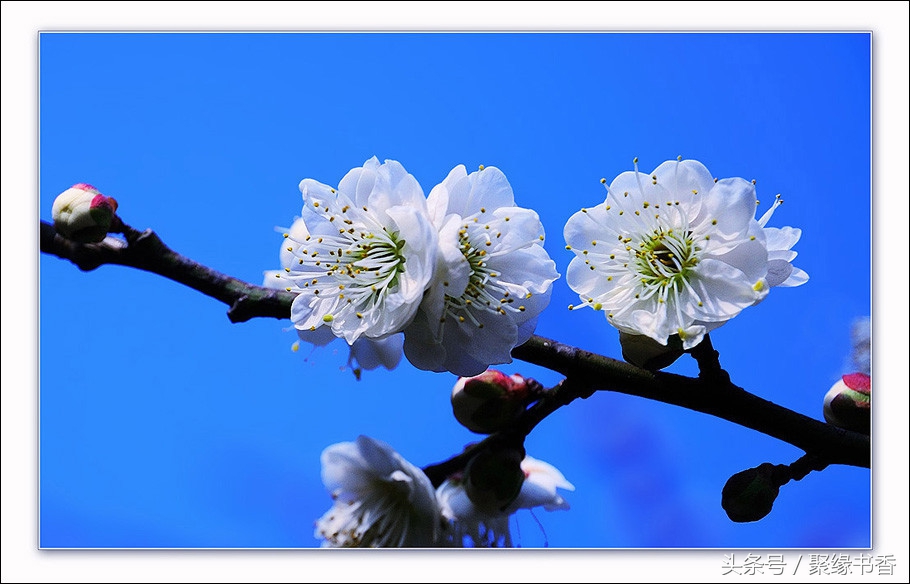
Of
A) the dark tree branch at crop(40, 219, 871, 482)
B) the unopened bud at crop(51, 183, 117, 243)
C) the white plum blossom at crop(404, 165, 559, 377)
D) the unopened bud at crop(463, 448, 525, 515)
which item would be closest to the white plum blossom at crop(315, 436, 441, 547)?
the unopened bud at crop(463, 448, 525, 515)

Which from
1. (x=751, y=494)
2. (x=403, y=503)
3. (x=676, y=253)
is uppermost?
(x=676, y=253)

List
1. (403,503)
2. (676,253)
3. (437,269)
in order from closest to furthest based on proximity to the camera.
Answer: (437,269)
(676,253)
(403,503)

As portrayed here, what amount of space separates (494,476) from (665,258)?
1.23 ft

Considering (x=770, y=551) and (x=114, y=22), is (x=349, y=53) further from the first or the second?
(x=770, y=551)

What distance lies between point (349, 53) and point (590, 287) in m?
0.75

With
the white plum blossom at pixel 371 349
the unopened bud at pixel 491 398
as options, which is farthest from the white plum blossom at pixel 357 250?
the unopened bud at pixel 491 398

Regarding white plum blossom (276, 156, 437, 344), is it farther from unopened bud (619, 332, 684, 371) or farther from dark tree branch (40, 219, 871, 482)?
unopened bud (619, 332, 684, 371)

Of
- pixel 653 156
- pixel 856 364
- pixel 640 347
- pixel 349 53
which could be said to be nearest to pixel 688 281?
pixel 640 347

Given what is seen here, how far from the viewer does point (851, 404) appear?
113 cm

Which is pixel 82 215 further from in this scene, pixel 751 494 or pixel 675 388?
pixel 751 494

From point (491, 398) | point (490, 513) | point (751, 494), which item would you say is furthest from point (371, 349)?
point (751, 494)

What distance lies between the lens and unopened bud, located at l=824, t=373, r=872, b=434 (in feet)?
3.70

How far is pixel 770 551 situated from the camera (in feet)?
4.93

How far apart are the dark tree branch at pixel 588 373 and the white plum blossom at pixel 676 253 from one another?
0.08 m
